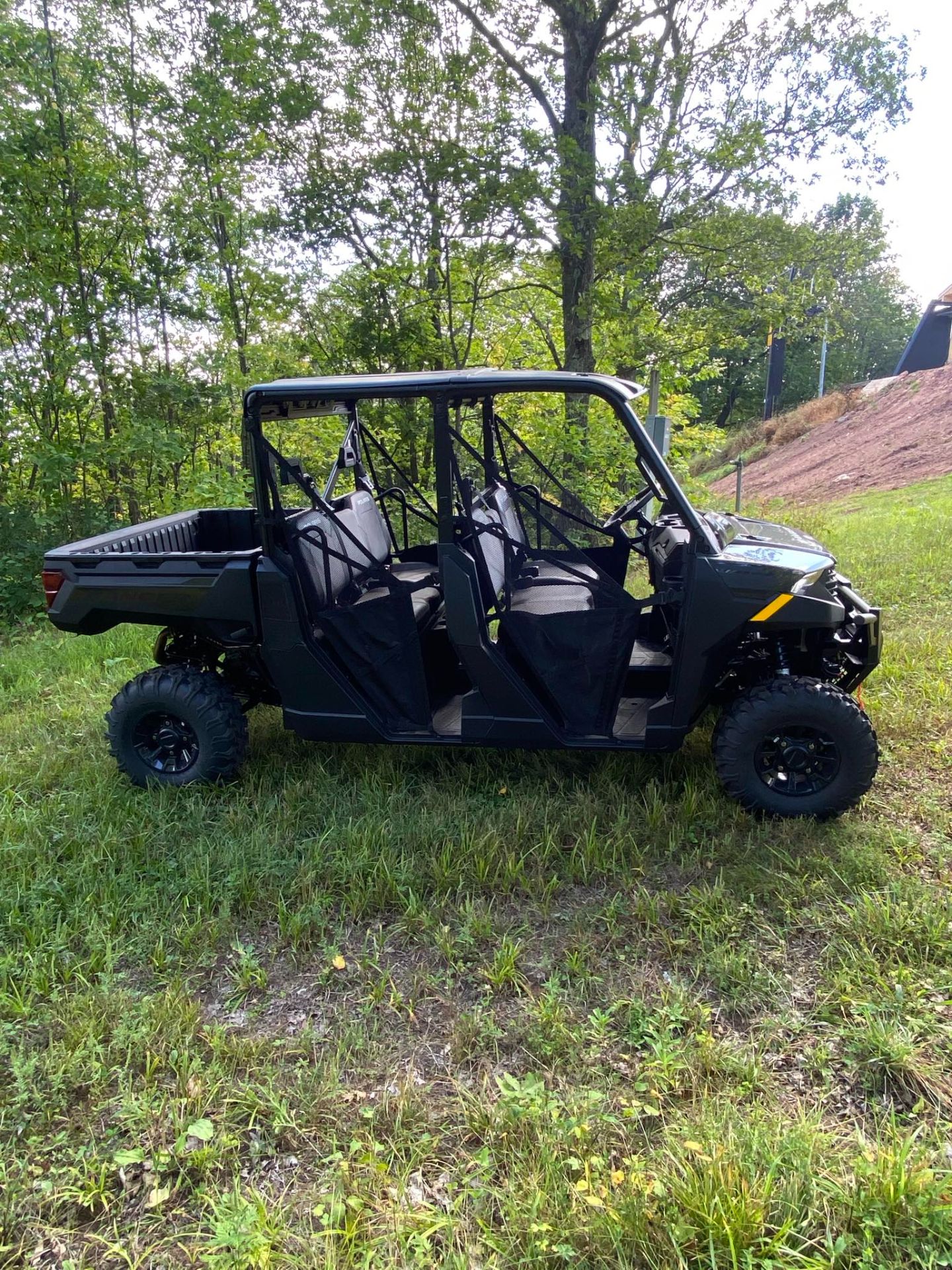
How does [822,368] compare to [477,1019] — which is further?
[822,368]

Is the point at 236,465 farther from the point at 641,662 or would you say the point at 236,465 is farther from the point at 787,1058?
the point at 787,1058

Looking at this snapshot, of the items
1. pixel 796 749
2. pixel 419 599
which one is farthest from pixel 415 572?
pixel 796 749

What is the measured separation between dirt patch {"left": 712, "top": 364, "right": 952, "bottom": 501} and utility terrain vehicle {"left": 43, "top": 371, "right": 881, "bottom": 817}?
12812 mm

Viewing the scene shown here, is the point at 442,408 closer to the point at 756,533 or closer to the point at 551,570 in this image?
the point at 551,570

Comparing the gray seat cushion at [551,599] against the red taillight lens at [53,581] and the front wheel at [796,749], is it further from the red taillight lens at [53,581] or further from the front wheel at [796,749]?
the red taillight lens at [53,581]

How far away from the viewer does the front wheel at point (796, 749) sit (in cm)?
310

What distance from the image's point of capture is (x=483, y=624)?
127 inches

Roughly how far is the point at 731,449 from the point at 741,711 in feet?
85.9

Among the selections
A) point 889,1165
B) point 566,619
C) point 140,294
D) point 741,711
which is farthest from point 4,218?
point 889,1165

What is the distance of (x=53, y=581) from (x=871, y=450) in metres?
18.7

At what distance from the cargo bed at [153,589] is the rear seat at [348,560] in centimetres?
23

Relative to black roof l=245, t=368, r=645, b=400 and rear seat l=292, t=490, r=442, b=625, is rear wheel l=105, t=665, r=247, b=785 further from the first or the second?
black roof l=245, t=368, r=645, b=400

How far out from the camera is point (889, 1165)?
5.89 feet

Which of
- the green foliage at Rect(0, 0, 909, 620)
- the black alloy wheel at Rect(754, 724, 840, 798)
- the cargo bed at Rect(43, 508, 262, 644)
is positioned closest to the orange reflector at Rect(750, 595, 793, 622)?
the black alloy wheel at Rect(754, 724, 840, 798)
